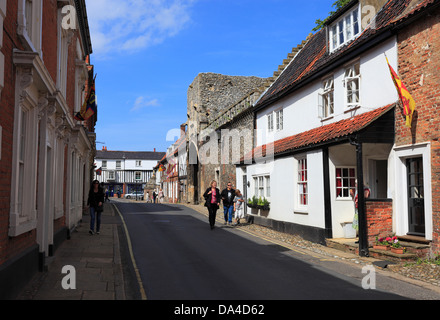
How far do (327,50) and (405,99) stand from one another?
20.9ft

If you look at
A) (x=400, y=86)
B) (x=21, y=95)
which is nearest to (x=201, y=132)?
(x=400, y=86)

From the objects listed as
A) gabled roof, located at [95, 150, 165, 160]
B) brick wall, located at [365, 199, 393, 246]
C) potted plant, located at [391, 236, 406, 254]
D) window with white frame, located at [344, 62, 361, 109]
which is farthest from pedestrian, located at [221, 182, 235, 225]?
gabled roof, located at [95, 150, 165, 160]

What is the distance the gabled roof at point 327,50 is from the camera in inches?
452

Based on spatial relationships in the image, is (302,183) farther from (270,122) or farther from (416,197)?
(270,122)

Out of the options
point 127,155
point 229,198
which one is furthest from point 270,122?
point 127,155

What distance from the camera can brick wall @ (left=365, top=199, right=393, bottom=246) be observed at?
36.4 feet

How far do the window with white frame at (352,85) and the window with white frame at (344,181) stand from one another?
199 cm

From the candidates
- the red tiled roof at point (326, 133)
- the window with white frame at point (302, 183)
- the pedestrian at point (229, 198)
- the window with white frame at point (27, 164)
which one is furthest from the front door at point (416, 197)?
the window with white frame at point (27, 164)

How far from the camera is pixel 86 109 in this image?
1376 centimetres

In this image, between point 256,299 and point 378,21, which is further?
point 378,21

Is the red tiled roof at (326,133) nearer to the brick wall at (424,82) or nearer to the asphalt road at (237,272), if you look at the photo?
the brick wall at (424,82)
